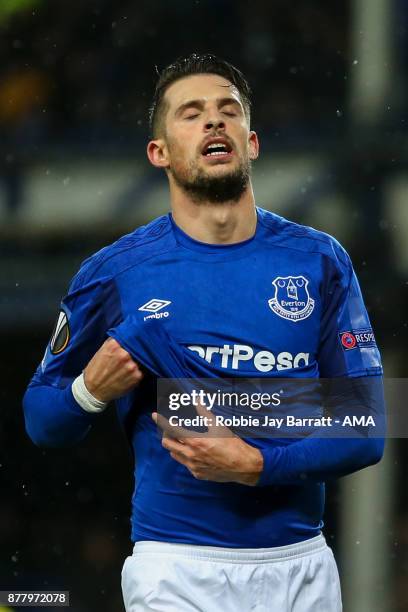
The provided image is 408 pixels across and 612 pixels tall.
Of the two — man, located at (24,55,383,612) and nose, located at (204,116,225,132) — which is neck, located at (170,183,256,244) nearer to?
man, located at (24,55,383,612)

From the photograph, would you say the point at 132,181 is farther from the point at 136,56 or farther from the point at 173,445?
the point at 173,445

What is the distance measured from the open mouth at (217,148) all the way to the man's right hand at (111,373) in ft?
1.75

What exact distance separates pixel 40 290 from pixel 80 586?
1.49m

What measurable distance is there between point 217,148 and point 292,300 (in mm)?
420

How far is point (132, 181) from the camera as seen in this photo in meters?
6.95

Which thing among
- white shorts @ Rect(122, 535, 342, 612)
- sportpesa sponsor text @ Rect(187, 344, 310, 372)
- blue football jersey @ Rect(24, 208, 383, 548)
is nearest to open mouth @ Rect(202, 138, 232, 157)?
blue football jersey @ Rect(24, 208, 383, 548)

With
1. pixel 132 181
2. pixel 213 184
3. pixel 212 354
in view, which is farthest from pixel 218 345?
pixel 132 181

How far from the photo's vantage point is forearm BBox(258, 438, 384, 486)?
318cm

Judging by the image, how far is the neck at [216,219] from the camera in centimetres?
338

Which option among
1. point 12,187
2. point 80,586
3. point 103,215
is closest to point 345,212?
point 103,215

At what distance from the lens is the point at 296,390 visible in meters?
3.33

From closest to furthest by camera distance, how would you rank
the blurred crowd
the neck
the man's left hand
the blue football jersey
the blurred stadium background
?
the man's left hand, the blue football jersey, the neck, the blurred stadium background, the blurred crowd

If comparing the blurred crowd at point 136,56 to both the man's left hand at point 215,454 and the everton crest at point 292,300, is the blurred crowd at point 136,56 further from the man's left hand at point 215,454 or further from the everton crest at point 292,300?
the man's left hand at point 215,454

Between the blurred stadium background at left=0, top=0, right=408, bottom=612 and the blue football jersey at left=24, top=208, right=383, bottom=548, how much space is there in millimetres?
3164
